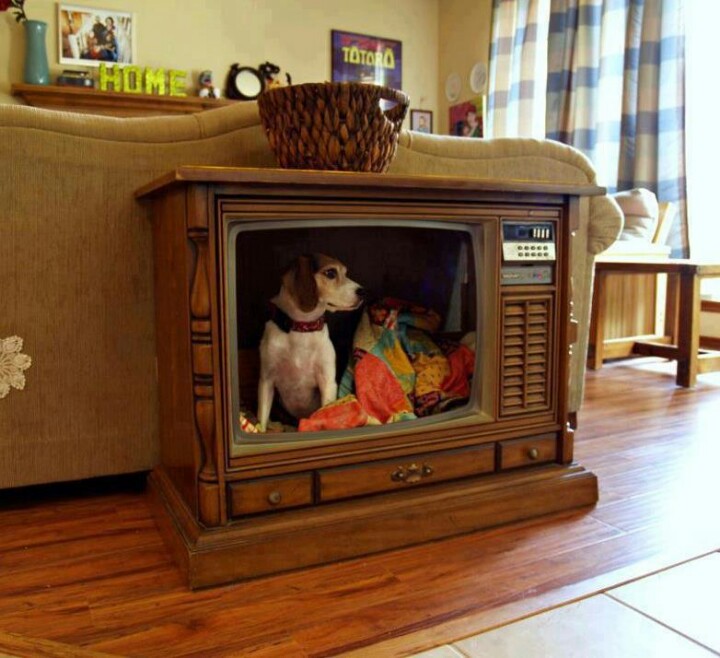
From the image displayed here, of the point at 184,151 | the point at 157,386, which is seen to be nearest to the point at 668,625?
→ the point at 157,386

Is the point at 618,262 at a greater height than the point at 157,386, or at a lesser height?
greater

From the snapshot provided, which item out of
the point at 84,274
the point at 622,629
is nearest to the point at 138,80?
the point at 84,274

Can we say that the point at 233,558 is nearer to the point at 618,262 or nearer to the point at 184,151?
the point at 184,151

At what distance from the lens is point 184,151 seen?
1.45m

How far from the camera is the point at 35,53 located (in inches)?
165

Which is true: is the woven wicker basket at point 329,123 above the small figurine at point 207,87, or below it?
below

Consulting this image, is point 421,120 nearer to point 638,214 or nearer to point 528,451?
point 638,214

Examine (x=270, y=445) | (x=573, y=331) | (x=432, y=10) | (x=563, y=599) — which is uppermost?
(x=432, y=10)

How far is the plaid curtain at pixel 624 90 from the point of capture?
355cm

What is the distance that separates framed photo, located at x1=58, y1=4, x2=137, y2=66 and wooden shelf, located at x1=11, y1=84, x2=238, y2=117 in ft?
0.89

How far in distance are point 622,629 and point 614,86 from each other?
344 centimetres

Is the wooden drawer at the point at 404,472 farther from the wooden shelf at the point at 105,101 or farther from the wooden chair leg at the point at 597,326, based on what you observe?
the wooden shelf at the point at 105,101

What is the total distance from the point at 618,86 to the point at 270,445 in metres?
3.35

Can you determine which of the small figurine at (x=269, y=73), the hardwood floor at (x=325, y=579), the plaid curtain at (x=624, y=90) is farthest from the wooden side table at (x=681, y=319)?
the small figurine at (x=269, y=73)
